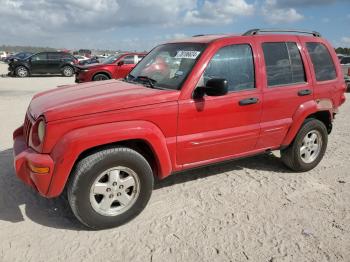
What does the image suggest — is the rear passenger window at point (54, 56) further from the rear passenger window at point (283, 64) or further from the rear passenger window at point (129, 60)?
the rear passenger window at point (283, 64)

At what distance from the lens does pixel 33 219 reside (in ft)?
12.6

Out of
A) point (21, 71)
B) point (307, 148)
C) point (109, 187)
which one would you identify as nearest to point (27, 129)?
point (109, 187)

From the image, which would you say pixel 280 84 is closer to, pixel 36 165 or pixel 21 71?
pixel 36 165

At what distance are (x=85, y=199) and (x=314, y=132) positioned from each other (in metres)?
3.30

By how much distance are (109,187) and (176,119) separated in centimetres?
94

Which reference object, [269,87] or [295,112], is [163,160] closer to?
[269,87]

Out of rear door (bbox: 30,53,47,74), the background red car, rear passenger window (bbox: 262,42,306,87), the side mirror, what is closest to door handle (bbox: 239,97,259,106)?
rear passenger window (bbox: 262,42,306,87)

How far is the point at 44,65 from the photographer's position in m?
22.1

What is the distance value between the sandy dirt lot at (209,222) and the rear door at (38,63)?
18.0m

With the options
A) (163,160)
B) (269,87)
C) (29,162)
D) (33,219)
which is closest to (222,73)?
(269,87)

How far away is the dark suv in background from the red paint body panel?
749 inches

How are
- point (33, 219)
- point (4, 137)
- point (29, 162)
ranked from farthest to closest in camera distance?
point (4, 137) → point (33, 219) → point (29, 162)

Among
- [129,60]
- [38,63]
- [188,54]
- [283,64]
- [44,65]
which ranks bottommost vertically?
[44,65]

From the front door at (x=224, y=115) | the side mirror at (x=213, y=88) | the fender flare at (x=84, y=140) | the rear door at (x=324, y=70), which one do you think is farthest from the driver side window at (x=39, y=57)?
the fender flare at (x=84, y=140)
